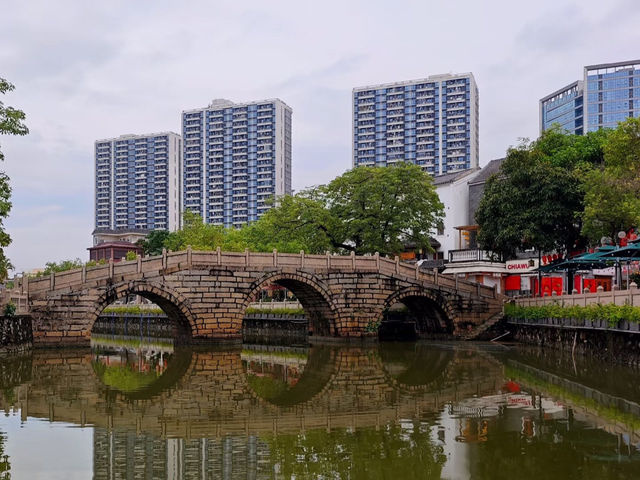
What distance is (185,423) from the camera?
37.7ft

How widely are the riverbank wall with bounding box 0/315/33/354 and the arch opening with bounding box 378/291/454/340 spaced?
1351 cm

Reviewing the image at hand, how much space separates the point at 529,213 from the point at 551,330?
526 cm

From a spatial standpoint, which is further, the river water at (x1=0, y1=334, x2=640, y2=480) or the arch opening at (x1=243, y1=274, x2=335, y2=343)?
the arch opening at (x1=243, y1=274, x2=335, y2=343)

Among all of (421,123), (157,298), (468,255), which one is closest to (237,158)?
(421,123)

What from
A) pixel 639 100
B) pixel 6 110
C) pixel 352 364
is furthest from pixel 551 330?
pixel 639 100

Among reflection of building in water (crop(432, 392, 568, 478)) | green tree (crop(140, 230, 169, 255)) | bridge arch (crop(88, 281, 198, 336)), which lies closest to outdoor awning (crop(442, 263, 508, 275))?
bridge arch (crop(88, 281, 198, 336))

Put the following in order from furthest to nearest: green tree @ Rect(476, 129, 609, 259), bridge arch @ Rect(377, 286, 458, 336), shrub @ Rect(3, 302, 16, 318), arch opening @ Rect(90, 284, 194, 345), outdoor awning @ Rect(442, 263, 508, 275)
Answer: outdoor awning @ Rect(442, 263, 508, 275), bridge arch @ Rect(377, 286, 458, 336), green tree @ Rect(476, 129, 609, 259), arch opening @ Rect(90, 284, 194, 345), shrub @ Rect(3, 302, 16, 318)

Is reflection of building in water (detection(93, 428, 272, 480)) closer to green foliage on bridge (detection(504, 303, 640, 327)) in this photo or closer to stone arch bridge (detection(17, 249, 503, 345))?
green foliage on bridge (detection(504, 303, 640, 327))

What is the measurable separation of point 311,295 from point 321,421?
18085 mm

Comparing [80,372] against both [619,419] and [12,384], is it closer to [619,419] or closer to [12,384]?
[12,384]

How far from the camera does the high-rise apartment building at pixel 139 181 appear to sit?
92.4 meters

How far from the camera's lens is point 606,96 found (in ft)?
243

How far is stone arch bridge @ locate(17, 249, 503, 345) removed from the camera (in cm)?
2489

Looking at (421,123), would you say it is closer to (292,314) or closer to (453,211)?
(453,211)
